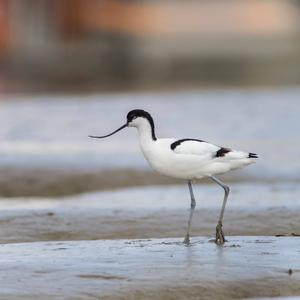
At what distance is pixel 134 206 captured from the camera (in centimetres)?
1261

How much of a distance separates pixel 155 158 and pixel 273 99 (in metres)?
19.9

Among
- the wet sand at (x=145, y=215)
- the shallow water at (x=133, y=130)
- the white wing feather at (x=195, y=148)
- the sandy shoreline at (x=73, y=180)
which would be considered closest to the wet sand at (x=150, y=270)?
the white wing feather at (x=195, y=148)

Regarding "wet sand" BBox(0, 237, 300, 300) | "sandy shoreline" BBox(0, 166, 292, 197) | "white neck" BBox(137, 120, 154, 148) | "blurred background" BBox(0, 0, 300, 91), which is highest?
"white neck" BBox(137, 120, 154, 148)

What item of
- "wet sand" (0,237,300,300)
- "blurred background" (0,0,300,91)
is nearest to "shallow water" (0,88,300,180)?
"wet sand" (0,237,300,300)

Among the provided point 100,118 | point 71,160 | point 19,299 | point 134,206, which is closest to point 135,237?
point 134,206

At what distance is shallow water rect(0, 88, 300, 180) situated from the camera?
55.8 ft

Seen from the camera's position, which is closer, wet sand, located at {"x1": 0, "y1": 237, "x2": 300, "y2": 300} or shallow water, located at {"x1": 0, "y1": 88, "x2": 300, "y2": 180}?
wet sand, located at {"x1": 0, "y1": 237, "x2": 300, "y2": 300}

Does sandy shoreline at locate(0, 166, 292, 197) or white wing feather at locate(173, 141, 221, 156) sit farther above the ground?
white wing feather at locate(173, 141, 221, 156)

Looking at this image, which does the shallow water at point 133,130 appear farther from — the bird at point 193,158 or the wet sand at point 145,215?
the bird at point 193,158

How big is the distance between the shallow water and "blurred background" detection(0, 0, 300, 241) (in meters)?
0.03

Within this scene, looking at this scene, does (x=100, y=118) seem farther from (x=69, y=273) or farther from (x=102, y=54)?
(x=102, y=54)

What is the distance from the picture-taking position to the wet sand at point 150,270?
8.06 meters

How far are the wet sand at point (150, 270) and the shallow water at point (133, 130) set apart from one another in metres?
5.88

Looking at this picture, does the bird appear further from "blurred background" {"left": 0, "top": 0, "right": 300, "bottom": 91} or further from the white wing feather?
"blurred background" {"left": 0, "top": 0, "right": 300, "bottom": 91}
